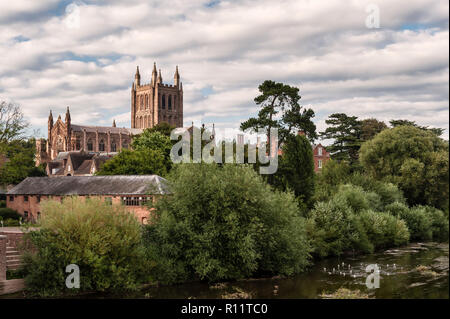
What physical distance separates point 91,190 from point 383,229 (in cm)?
2427

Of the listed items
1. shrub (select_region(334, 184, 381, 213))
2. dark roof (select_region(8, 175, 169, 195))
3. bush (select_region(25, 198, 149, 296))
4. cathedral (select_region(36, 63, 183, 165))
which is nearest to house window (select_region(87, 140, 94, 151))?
cathedral (select_region(36, 63, 183, 165))

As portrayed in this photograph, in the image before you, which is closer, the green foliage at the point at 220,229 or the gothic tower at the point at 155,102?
the green foliage at the point at 220,229

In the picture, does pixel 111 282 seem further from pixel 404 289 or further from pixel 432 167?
pixel 432 167

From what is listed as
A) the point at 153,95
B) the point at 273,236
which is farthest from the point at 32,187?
the point at 153,95

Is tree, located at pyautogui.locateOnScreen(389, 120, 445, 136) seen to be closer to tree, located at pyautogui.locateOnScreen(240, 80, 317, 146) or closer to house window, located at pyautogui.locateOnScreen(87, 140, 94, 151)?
tree, located at pyautogui.locateOnScreen(240, 80, 317, 146)

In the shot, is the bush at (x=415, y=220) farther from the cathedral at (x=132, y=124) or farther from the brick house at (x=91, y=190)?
the cathedral at (x=132, y=124)

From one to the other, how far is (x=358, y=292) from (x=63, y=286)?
47.6 ft

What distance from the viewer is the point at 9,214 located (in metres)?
45.9

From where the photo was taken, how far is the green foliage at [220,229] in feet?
87.5

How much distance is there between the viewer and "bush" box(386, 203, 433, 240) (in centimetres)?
4073

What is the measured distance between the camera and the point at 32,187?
47250 millimetres

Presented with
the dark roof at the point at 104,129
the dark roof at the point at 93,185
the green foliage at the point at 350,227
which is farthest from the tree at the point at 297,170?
the dark roof at the point at 104,129

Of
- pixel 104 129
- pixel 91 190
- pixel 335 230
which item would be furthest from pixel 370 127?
pixel 104 129

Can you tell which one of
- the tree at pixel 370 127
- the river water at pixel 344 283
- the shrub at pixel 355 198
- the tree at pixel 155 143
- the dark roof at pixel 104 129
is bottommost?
the river water at pixel 344 283
